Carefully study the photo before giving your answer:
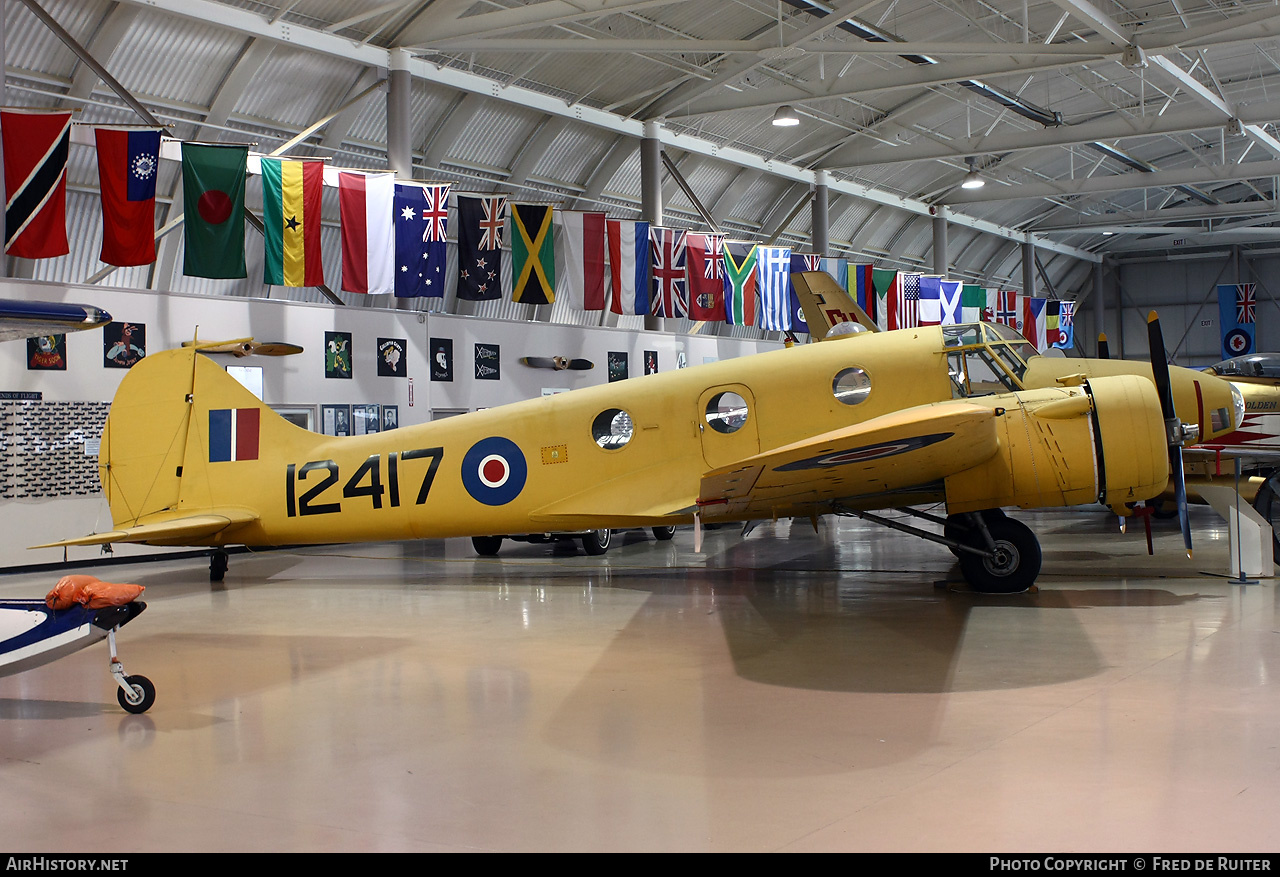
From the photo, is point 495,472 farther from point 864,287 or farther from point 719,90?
point 864,287

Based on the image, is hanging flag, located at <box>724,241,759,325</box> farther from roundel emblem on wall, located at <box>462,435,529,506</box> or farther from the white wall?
roundel emblem on wall, located at <box>462,435,529,506</box>

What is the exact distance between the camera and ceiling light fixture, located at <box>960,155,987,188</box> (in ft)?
95.7

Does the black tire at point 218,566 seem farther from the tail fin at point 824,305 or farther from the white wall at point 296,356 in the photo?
the tail fin at point 824,305

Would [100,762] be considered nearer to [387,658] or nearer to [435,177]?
[387,658]

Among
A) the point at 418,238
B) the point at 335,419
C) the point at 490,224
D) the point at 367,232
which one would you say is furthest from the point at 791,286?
the point at 335,419

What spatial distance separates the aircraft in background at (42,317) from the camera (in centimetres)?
575

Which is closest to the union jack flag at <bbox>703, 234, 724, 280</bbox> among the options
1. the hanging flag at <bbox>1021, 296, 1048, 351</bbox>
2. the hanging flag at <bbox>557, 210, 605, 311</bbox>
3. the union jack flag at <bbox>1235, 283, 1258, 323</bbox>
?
the hanging flag at <bbox>557, 210, 605, 311</bbox>

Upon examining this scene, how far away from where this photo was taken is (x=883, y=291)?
27562 millimetres

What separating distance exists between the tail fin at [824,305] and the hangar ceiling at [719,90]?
4.52 m

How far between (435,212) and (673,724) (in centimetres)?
1312

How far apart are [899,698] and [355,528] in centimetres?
715

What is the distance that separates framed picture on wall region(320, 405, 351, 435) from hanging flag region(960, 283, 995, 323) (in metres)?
19.9

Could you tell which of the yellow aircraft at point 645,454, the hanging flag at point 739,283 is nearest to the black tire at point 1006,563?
the yellow aircraft at point 645,454

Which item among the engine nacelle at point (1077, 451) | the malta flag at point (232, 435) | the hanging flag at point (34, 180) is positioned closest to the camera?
the engine nacelle at point (1077, 451)
